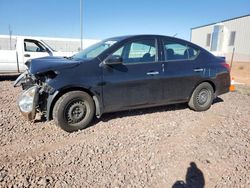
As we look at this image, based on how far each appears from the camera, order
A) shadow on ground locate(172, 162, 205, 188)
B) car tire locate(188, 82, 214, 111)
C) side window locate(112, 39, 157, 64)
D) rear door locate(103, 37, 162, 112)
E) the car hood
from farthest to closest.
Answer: car tire locate(188, 82, 214, 111) < side window locate(112, 39, 157, 64) < rear door locate(103, 37, 162, 112) < the car hood < shadow on ground locate(172, 162, 205, 188)

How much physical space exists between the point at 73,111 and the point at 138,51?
1730 mm

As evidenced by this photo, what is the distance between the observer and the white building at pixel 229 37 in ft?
88.6

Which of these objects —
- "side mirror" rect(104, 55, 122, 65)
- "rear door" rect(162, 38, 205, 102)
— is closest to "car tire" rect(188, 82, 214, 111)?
"rear door" rect(162, 38, 205, 102)

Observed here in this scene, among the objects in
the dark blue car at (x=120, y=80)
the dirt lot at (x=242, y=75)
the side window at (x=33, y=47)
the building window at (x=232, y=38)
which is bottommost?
the dirt lot at (x=242, y=75)

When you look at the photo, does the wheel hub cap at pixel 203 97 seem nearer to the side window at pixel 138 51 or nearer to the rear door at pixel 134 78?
the rear door at pixel 134 78

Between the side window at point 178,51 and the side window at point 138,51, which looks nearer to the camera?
the side window at point 138,51

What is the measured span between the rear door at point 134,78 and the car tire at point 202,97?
0.99 m

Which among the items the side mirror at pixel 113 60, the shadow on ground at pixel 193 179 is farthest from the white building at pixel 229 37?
the shadow on ground at pixel 193 179

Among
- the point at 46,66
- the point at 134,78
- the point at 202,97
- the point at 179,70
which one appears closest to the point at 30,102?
the point at 46,66

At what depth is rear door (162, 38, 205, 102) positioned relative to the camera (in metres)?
4.84

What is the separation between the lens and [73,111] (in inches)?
162

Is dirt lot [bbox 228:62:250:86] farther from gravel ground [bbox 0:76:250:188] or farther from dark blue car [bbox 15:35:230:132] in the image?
gravel ground [bbox 0:76:250:188]

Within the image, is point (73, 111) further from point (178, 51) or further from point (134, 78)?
point (178, 51)

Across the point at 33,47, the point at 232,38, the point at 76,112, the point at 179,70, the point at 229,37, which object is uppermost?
the point at 229,37
